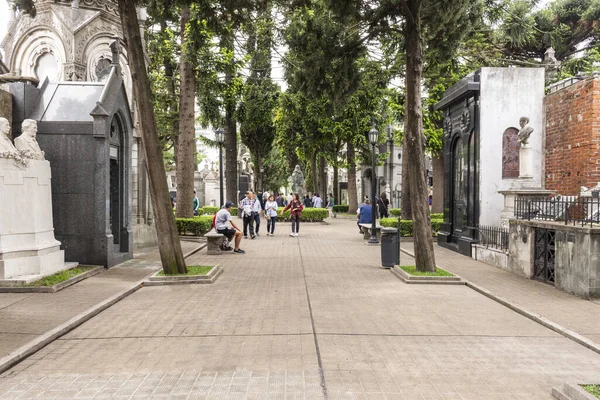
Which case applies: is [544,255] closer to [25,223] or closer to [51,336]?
[51,336]

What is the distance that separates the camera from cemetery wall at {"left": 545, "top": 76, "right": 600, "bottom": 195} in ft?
45.5

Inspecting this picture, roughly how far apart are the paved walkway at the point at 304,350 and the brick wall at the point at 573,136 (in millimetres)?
6938

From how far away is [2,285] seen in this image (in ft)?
30.7

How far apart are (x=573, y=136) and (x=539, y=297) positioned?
23.0 feet

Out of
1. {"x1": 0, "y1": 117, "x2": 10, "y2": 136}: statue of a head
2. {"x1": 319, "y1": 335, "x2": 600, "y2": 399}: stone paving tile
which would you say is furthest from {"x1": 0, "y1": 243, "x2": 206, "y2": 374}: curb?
{"x1": 0, "y1": 117, "x2": 10, "y2": 136}: statue of a head

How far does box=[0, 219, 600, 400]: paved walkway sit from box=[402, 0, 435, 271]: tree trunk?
1.52 metres

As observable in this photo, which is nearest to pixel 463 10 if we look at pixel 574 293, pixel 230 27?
pixel 230 27

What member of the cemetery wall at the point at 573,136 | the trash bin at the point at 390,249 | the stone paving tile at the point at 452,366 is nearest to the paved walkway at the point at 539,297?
the stone paving tile at the point at 452,366

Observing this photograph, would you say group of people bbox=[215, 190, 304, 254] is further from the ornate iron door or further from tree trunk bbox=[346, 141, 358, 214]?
tree trunk bbox=[346, 141, 358, 214]

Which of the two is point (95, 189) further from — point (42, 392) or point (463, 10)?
point (463, 10)

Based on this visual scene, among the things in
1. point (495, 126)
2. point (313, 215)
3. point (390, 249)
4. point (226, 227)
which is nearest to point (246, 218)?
point (226, 227)

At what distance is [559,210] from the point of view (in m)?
11.0

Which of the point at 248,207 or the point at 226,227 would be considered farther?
the point at 248,207

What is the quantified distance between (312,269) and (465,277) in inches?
137
